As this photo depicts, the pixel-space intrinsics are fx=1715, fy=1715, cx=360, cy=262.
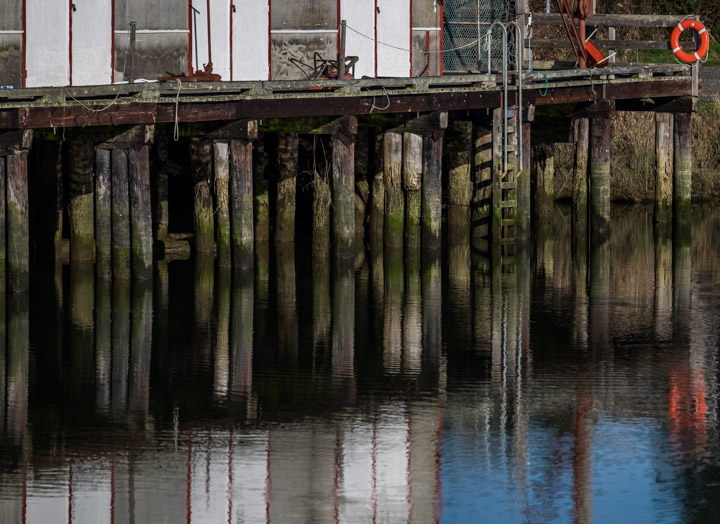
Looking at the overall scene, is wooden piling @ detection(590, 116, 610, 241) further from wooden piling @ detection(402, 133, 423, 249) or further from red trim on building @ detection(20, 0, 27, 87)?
red trim on building @ detection(20, 0, 27, 87)

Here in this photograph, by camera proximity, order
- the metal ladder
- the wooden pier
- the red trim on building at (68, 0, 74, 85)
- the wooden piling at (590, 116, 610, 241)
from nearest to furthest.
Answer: the wooden pier, the red trim on building at (68, 0, 74, 85), the metal ladder, the wooden piling at (590, 116, 610, 241)

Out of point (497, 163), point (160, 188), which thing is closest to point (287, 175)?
point (160, 188)

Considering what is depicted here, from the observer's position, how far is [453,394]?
1870cm

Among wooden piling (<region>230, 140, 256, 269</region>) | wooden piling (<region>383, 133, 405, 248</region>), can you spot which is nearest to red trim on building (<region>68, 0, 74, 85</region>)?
wooden piling (<region>230, 140, 256, 269</region>)

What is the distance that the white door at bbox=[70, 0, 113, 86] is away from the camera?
1083 inches

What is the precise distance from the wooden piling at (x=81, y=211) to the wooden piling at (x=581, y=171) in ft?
31.4

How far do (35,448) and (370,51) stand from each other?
14.5 meters

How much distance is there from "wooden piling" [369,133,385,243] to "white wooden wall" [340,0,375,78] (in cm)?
143

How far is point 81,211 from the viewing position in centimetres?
2619

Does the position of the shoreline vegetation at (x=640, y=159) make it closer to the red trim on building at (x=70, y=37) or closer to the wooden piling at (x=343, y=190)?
the wooden piling at (x=343, y=190)

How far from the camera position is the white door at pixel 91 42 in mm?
27516

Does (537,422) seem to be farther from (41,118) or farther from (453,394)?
(41,118)

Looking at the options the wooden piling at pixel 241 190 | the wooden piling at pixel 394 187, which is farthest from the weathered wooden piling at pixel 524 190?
the wooden piling at pixel 241 190

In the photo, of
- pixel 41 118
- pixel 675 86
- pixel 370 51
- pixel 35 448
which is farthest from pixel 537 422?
pixel 675 86
